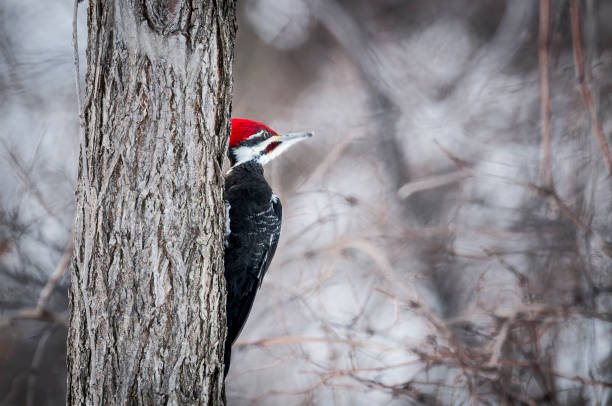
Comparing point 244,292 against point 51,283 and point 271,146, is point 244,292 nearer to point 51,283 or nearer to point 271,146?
point 271,146

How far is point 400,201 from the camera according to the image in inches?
146

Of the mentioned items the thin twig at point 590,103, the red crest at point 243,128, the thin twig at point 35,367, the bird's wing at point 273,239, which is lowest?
the thin twig at point 35,367

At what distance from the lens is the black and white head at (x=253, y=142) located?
7.19 ft

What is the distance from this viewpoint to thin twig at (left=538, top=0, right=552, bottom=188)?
9.80 feet

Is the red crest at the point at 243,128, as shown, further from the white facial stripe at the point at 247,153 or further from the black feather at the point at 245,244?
the black feather at the point at 245,244

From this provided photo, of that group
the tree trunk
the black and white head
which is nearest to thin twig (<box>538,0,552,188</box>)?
the black and white head

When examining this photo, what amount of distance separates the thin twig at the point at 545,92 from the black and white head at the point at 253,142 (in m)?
1.68

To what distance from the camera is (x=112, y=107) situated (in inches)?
51.4

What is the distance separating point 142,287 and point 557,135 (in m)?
3.02

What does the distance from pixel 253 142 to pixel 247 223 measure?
1.32 ft

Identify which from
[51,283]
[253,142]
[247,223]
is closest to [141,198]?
[247,223]

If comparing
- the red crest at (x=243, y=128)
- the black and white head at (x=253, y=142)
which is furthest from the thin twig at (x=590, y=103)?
the red crest at (x=243, y=128)

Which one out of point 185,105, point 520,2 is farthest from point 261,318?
point 520,2

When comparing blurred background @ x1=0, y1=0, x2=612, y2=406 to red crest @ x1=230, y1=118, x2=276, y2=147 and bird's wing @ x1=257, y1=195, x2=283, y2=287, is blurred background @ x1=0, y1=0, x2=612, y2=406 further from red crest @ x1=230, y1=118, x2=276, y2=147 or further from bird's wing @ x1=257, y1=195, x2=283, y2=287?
red crest @ x1=230, y1=118, x2=276, y2=147
